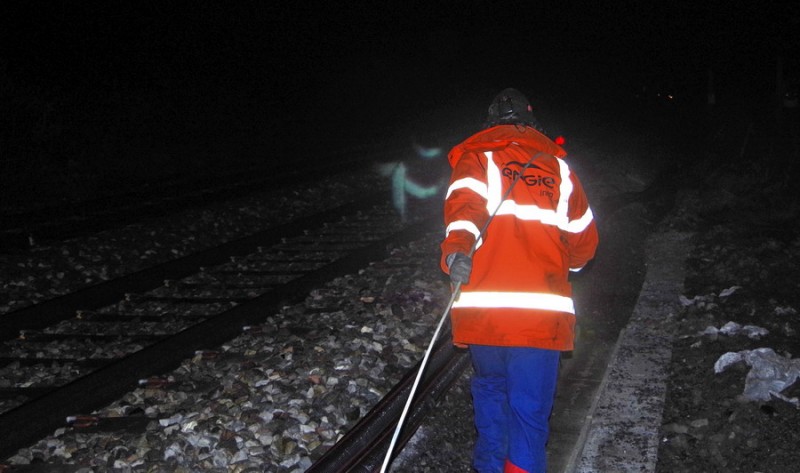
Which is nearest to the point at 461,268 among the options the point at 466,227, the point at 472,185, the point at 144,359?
the point at 466,227

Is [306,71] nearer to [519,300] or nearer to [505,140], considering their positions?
[505,140]

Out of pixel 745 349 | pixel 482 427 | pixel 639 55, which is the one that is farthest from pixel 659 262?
pixel 639 55

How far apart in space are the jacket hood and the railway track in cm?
271

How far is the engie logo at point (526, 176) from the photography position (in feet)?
11.5

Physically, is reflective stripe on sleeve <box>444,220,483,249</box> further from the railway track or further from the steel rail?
the steel rail

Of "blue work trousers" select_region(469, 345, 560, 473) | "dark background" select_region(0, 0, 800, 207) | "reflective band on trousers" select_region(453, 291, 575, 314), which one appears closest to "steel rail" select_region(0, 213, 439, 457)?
"blue work trousers" select_region(469, 345, 560, 473)

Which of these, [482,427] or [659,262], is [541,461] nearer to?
[482,427]

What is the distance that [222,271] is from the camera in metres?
8.64

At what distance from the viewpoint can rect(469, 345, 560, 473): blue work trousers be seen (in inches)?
139

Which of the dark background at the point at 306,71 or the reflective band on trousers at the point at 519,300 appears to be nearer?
the reflective band on trousers at the point at 519,300

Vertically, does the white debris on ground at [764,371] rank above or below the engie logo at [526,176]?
below

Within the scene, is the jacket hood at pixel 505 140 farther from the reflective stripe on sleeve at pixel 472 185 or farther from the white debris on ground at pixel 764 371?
the white debris on ground at pixel 764 371

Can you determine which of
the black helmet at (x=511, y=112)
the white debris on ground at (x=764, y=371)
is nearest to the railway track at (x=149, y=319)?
the black helmet at (x=511, y=112)

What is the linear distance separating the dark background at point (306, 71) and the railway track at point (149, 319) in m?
6.42
